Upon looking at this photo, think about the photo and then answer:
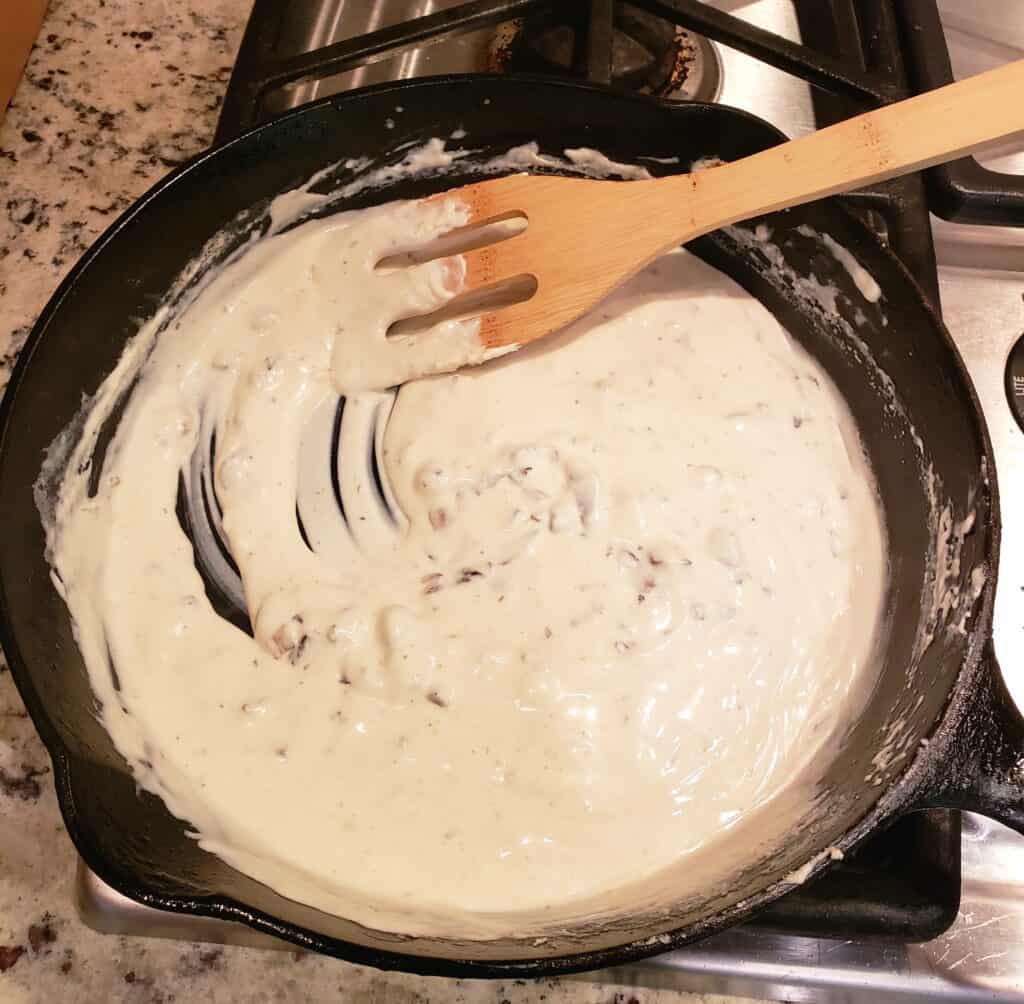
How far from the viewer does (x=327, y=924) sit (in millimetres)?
709

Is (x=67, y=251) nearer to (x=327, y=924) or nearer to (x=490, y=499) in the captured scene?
(x=490, y=499)

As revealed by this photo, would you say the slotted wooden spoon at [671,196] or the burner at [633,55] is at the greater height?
the burner at [633,55]

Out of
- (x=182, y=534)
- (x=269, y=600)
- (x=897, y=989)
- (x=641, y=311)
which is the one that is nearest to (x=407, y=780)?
(x=269, y=600)

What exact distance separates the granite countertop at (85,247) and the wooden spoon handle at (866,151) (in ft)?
2.30

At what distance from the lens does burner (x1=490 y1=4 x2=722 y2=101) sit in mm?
1143

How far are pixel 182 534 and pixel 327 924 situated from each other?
18.2 inches

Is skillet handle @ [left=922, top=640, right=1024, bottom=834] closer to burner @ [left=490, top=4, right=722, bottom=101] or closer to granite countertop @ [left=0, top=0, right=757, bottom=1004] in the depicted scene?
granite countertop @ [left=0, top=0, right=757, bottom=1004]

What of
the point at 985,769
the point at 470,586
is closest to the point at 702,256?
the point at 470,586

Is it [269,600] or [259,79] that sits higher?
[259,79]

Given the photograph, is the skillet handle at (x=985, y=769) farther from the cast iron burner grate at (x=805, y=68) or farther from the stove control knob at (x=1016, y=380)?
the stove control knob at (x=1016, y=380)

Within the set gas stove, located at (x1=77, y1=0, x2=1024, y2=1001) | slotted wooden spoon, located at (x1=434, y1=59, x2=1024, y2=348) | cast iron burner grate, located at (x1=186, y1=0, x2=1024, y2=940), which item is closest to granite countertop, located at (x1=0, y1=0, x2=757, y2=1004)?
gas stove, located at (x1=77, y1=0, x2=1024, y2=1001)

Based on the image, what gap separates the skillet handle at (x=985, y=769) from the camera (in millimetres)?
717

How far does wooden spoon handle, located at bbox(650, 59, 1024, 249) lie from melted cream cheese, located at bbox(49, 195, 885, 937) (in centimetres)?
20

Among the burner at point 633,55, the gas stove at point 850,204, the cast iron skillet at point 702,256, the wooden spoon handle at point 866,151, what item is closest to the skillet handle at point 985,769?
the cast iron skillet at point 702,256
